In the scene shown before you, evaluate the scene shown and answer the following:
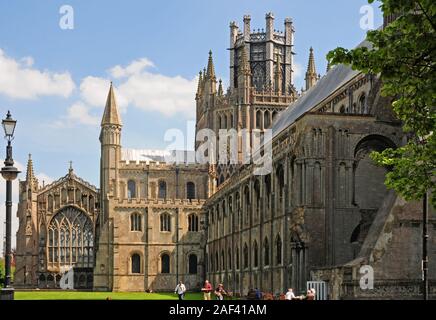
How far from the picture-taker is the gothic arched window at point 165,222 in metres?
91.9

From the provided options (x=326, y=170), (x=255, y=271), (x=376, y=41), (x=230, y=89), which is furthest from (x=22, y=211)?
(x=376, y=41)

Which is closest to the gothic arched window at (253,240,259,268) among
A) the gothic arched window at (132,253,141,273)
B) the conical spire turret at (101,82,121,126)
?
the gothic arched window at (132,253,141,273)

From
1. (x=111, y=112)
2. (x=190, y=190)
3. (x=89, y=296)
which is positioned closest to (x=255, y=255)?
(x=89, y=296)

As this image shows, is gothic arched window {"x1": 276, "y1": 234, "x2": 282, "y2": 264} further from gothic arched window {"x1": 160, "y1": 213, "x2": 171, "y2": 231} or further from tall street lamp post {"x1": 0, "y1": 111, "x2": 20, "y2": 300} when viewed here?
gothic arched window {"x1": 160, "y1": 213, "x2": 171, "y2": 231}

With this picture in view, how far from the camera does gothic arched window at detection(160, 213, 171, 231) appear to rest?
91.9 metres

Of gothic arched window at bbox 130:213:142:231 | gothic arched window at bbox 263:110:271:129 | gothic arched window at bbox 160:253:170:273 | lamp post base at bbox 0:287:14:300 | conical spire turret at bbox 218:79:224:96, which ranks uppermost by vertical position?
conical spire turret at bbox 218:79:224:96

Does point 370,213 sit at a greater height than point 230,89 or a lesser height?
lesser

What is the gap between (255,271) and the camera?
62.4 m

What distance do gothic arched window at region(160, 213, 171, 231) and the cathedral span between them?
0.41 ft

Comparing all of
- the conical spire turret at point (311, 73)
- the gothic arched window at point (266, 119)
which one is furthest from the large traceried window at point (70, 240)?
the conical spire turret at point (311, 73)

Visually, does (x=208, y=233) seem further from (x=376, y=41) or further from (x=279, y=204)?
(x=376, y=41)

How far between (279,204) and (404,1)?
38.5 metres

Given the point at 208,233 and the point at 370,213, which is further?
the point at 208,233

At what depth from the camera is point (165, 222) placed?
303ft
